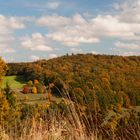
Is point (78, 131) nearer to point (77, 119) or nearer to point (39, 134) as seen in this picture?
point (77, 119)

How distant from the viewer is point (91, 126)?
16.8ft

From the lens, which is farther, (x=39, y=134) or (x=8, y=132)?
(x=8, y=132)

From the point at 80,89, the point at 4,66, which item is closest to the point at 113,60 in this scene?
the point at 4,66

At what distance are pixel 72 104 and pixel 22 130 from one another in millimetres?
807

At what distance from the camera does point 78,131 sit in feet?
16.0

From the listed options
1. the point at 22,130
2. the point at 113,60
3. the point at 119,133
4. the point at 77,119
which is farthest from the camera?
the point at 113,60

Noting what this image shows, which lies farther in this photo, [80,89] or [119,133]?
[80,89]

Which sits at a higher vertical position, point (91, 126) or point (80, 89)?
point (80, 89)

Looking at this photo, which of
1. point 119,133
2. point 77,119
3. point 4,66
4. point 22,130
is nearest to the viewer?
point 119,133

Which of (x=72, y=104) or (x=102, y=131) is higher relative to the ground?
(x=72, y=104)

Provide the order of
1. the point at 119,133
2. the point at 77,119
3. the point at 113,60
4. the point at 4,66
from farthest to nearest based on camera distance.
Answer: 1. the point at 113,60
2. the point at 4,66
3. the point at 77,119
4. the point at 119,133

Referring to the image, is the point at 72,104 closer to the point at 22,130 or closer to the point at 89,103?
the point at 89,103

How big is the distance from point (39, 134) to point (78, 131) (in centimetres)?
51

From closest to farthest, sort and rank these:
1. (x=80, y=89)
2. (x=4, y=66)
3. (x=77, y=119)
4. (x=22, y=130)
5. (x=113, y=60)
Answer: (x=77, y=119)
(x=22, y=130)
(x=80, y=89)
(x=4, y=66)
(x=113, y=60)
